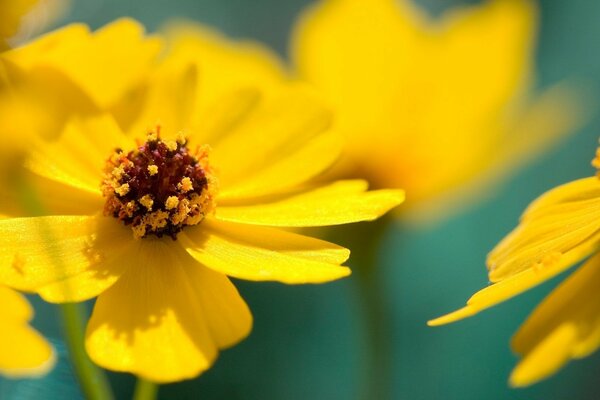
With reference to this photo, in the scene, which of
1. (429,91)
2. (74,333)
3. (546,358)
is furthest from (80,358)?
(429,91)

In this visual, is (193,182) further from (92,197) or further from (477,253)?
(477,253)

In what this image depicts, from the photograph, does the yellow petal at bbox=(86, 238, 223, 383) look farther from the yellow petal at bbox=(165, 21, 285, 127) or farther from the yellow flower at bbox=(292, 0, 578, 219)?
the yellow flower at bbox=(292, 0, 578, 219)

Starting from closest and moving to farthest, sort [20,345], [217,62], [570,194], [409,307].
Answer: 1. [20,345]
2. [570,194]
3. [217,62]
4. [409,307]

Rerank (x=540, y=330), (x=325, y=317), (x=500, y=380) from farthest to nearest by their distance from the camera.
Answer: (x=325, y=317)
(x=500, y=380)
(x=540, y=330)

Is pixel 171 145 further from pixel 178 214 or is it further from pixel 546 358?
pixel 546 358

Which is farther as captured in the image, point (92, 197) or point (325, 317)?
point (325, 317)

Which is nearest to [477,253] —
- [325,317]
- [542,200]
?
[325,317]
